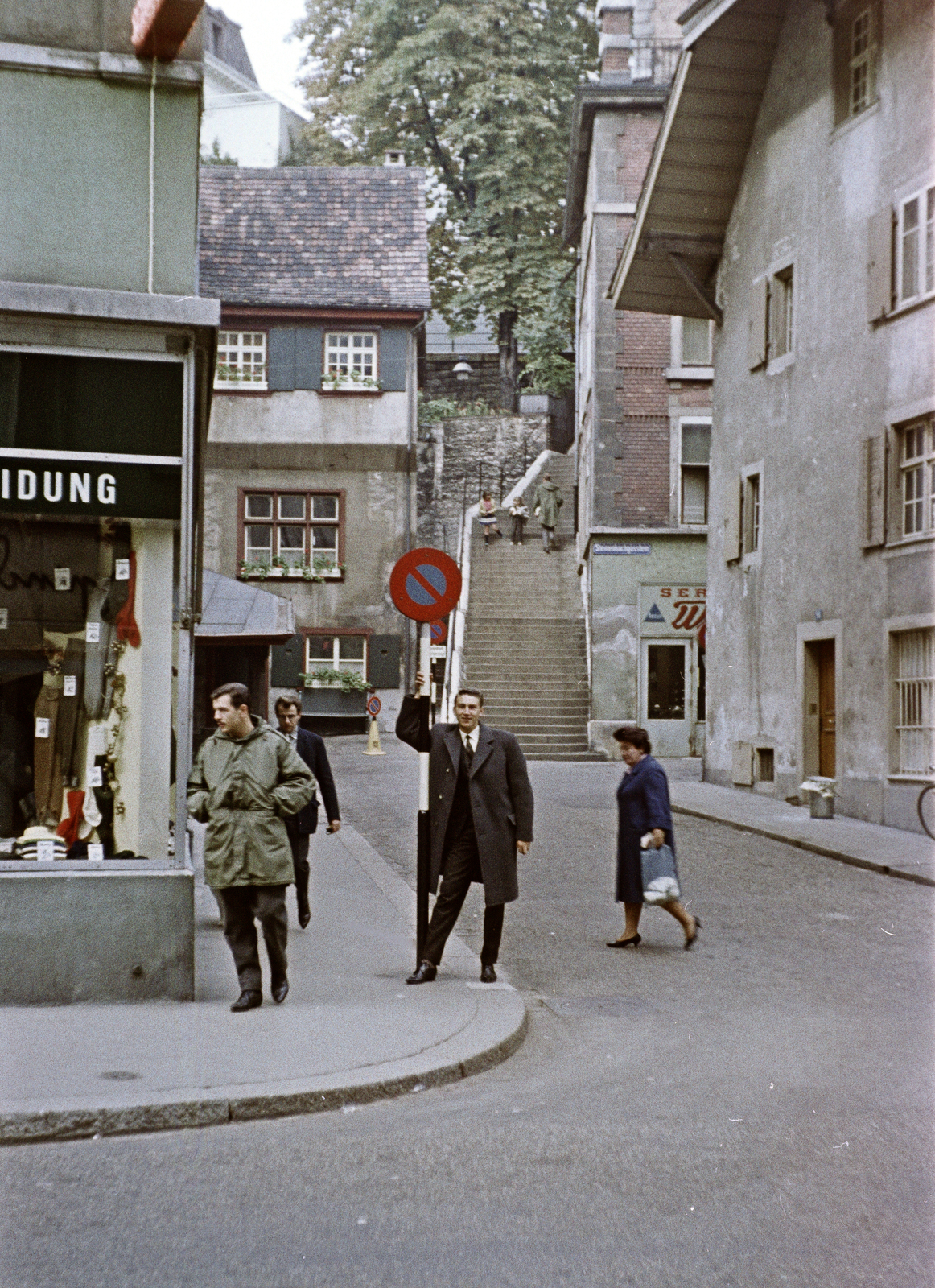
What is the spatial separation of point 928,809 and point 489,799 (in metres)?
8.93

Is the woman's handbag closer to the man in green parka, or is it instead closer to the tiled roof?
the man in green parka

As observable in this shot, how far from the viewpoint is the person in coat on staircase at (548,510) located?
38.4m

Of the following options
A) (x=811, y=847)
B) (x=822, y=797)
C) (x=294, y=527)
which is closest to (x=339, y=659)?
(x=294, y=527)

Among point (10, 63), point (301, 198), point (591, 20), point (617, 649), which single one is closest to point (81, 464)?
point (10, 63)

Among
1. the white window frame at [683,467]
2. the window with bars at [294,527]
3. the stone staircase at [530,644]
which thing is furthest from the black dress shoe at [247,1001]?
the window with bars at [294,527]

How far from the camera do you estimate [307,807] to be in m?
11.1

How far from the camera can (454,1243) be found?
15.8 feet

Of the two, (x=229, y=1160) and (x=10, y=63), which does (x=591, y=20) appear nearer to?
(x=10, y=63)

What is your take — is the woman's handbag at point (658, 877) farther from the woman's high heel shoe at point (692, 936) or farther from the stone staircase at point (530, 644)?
the stone staircase at point (530, 644)

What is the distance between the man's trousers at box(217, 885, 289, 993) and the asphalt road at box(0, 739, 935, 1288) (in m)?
1.43

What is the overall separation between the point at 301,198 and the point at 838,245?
835 inches

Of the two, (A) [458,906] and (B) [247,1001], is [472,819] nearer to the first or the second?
(A) [458,906]

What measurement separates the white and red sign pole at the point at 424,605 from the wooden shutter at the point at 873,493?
10.8 m

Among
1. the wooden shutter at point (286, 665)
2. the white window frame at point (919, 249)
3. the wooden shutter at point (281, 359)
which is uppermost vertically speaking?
the wooden shutter at point (281, 359)
